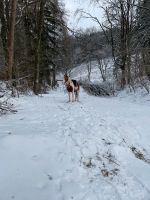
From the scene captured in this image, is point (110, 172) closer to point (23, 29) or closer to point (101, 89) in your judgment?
point (23, 29)

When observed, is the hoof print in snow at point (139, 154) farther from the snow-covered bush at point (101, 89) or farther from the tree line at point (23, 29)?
the snow-covered bush at point (101, 89)

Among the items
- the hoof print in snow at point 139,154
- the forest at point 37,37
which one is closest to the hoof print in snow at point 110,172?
the hoof print in snow at point 139,154

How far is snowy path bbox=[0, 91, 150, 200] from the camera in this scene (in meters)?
5.28

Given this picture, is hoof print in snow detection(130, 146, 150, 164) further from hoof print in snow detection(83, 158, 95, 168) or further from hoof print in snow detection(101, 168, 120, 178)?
hoof print in snow detection(83, 158, 95, 168)

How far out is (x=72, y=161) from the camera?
6.36 m

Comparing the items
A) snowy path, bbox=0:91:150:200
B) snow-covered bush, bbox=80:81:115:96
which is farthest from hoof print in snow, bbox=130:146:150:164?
snow-covered bush, bbox=80:81:115:96

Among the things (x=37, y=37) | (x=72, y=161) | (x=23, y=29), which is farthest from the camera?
(x=23, y=29)

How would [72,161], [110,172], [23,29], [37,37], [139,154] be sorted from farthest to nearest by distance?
[23,29] → [37,37] → [139,154] → [72,161] → [110,172]

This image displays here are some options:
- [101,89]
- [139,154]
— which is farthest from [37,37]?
[139,154]

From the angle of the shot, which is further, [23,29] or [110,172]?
[23,29]

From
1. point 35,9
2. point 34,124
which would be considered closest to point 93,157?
point 34,124

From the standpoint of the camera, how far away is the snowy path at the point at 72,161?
17.3 feet

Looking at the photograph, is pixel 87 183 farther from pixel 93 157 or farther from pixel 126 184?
pixel 93 157

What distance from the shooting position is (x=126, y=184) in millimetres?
5809
